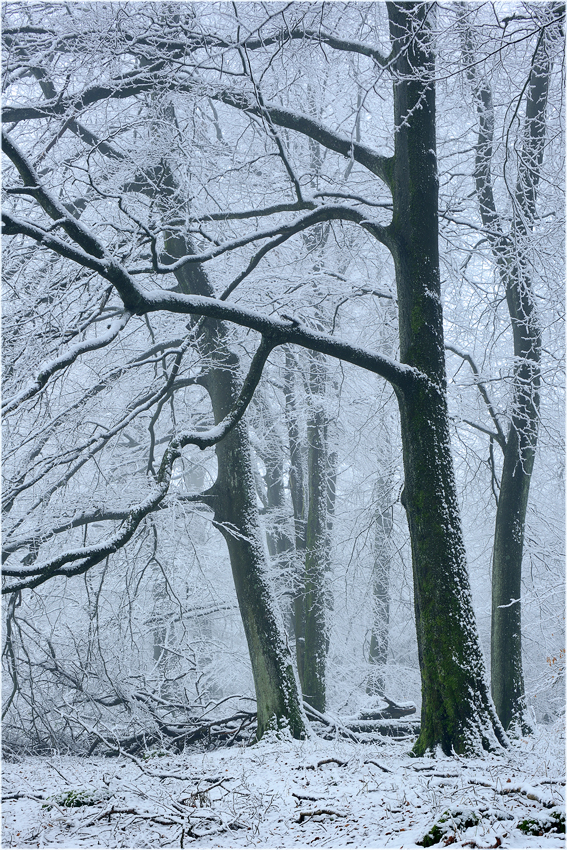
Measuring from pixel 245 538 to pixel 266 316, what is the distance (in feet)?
8.82

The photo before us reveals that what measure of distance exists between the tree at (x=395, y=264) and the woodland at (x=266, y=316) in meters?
0.03

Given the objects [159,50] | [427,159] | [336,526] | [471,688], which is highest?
[159,50]

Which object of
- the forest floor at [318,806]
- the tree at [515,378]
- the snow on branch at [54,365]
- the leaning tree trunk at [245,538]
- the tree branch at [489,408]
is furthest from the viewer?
the tree branch at [489,408]

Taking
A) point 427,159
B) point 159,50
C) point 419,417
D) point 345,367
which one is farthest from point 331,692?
point 159,50

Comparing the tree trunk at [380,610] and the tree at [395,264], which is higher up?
the tree at [395,264]

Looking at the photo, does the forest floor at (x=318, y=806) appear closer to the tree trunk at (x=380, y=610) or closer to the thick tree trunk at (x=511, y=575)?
the thick tree trunk at (x=511, y=575)

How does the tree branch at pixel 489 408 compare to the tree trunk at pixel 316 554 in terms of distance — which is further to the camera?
the tree trunk at pixel 316 554

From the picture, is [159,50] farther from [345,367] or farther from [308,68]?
[345,367]

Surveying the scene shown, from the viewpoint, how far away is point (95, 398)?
8.14 m

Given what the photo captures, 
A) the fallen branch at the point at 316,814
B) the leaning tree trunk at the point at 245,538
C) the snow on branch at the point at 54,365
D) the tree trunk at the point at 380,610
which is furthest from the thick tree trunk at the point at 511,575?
the snow on branch at the point at 54,365

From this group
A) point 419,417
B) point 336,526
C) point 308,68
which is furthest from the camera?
point 336,526

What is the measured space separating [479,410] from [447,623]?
4945 mm

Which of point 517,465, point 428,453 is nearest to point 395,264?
point 428,453

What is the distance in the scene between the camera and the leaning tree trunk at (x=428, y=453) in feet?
17.0
